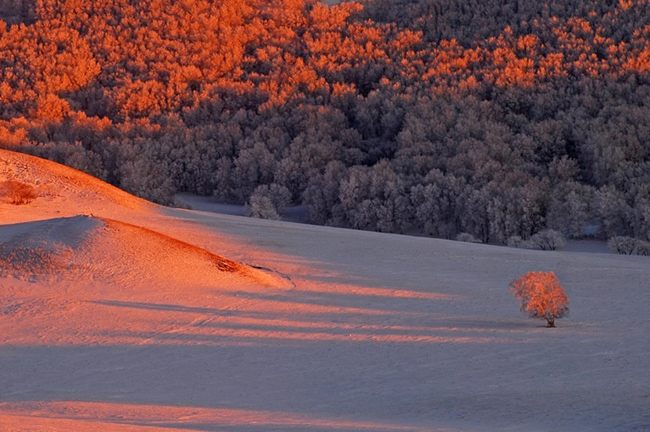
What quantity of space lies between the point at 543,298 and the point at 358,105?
75.3ft

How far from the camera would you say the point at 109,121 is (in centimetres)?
3478

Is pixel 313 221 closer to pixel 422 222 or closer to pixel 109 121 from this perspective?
pixel 422 222

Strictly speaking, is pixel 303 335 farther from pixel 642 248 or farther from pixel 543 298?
pixel 642 248

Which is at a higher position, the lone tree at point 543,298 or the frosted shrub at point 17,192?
the frosted shrub at point 17,192

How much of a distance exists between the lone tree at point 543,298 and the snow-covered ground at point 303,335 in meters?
0.27

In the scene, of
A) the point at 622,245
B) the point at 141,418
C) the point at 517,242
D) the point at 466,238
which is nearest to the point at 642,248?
the point at 622,245

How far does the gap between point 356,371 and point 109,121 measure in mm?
27119

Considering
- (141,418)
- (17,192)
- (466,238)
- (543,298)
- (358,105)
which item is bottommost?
(141,418)

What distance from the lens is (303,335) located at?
38.2ft

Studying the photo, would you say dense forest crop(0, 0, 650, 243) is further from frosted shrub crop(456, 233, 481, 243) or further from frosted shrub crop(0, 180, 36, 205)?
frosted shrub crop(0, 180, 36, 205)

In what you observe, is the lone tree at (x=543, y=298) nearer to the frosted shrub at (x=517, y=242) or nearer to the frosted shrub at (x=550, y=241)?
the frosted shrub at (x=550, y=241)

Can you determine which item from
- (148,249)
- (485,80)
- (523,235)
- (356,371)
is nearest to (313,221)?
(523,235)

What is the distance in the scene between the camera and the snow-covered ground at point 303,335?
25.9ft

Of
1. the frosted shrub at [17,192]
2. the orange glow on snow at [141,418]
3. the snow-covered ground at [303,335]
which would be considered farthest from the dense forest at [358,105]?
the orange glow on snow at [141,418]
